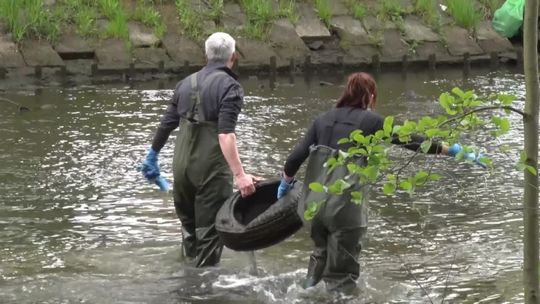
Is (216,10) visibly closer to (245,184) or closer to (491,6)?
(491,6)

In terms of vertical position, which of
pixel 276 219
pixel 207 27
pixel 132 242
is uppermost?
pixel 207 27

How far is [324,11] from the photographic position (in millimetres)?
21641

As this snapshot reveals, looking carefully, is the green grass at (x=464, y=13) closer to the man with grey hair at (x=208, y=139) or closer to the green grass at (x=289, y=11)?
the green grass at (x=289, y=11)

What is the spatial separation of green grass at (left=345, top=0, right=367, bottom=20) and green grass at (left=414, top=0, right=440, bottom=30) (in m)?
1.30

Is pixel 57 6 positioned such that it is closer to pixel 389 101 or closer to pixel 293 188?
pixel 389 101

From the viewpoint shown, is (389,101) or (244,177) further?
(389,101)

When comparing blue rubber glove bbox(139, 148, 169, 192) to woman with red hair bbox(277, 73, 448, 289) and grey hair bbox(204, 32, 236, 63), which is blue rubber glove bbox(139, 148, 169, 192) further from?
woman with red hair bbox(277, 73, 448, 289)

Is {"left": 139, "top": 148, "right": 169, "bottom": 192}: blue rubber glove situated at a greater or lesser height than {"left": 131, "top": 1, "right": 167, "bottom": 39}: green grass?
lesser

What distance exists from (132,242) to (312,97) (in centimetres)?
916

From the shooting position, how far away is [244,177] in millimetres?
7180

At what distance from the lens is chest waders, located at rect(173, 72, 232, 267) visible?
7320 mm

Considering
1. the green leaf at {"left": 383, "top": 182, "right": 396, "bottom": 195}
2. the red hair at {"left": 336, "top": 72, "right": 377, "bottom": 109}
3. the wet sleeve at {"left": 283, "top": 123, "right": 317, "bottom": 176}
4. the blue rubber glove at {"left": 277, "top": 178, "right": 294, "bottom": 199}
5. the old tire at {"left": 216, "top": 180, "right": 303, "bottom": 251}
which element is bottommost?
the old tire at {"left": 216, "top": 180, "right": 303, "bottom": 251}

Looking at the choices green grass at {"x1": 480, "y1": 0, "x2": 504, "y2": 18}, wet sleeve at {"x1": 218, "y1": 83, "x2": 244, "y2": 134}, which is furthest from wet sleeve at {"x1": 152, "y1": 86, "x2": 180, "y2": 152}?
green grass at {"x1": 480, "y1": 0, "x2": 504, "y2": 18}

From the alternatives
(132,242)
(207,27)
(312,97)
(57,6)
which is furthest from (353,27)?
(132,242)
